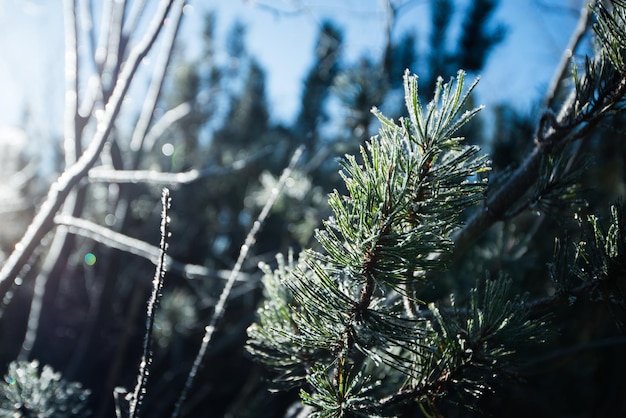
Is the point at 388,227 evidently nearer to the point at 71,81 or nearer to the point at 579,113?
the point at 579,113

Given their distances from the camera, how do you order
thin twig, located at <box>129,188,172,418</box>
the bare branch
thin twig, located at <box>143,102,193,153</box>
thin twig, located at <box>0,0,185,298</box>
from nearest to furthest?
thin twig, located at <box>129,188,172,418</box> → thin twig, located at <box>0,0,185,298</box> → the bare branch → thin twig, located at <box>143,102,193,153</box>

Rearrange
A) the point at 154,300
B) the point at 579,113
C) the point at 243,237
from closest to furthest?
1. the point at 154,300
2. the point at 579,113
3. the point at 243,237

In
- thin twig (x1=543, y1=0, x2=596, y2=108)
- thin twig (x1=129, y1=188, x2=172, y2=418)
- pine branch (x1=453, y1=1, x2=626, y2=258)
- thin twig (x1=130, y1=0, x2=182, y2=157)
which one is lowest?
thin twig (x1=129, y1=188, x2=172, y2=418)

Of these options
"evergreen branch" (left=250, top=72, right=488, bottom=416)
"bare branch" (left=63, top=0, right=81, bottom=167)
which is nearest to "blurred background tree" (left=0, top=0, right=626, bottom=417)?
"bare branch" (left=63, top=0, right=81, bottom=167)

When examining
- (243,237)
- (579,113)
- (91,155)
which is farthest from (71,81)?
(243,237)

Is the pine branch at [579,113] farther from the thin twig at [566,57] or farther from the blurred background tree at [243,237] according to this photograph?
the thin twig at [566,57]

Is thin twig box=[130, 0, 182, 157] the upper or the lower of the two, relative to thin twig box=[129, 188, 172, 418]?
upper

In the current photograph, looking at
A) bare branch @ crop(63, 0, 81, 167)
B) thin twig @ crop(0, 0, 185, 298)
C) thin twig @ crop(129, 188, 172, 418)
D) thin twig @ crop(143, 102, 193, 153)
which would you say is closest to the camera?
thin twig @ crop(129, 188, 172, 418)

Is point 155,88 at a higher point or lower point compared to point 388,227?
higher

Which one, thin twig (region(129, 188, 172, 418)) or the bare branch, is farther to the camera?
the bare branch

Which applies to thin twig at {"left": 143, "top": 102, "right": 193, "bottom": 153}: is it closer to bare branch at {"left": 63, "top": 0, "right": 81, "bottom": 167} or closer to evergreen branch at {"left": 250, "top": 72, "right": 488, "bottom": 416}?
bare branch at {"left": 63, "top": 0, "right": 81, "bottom": 167}

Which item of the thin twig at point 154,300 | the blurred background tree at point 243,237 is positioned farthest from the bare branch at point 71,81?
the thin twig at point 154,300

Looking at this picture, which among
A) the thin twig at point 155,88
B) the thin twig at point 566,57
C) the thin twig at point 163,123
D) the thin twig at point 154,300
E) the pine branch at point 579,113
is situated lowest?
the thin twig at point 154,300

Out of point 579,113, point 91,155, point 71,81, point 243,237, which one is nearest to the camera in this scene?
point 579,113
